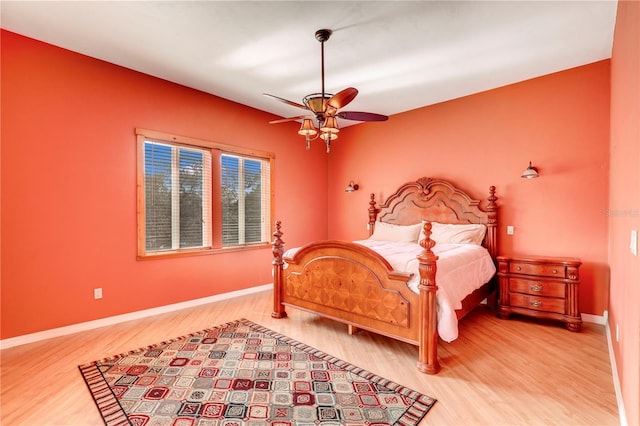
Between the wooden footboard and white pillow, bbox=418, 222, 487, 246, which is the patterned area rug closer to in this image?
the wooden footboard

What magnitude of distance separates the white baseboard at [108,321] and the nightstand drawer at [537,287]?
354 centimetres

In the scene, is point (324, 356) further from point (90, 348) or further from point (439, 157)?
point (439, 157)

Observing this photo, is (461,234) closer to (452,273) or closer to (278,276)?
(452,273)

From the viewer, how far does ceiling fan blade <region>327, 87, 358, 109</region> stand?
7.98 feet

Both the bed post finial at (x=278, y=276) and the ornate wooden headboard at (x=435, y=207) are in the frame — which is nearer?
the bed post finial at (x=278, y=276)

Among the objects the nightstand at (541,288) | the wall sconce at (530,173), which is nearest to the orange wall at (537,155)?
the wall sconce at (530,173)

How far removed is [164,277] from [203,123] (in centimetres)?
208

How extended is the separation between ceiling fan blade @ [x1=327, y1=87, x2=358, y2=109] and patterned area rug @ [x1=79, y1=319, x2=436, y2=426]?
2.14 m

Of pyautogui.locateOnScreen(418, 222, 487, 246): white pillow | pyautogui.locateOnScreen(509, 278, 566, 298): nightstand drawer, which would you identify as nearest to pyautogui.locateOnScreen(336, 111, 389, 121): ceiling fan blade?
pyautogui.locateOnScreen(418, 222, 487, 246): white pillow

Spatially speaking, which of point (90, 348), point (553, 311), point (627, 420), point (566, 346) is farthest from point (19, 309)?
point (553, 311)

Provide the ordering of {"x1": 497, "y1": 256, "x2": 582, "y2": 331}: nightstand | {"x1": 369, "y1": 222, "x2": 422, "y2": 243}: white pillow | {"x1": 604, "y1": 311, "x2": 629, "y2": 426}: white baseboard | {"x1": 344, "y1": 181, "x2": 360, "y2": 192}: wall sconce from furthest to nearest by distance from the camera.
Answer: {"x1": 344, "y1": 181, "x2": 360, "y2": 192}: wall sconce, {"x1": 369, "y1": 222, "x2": 422, "y2": 243}: white pillow, {"x1": 497, "y1": 256, "x2": 582, "y2": 331}: nightstand, {"x1": 604, "y1": 311, "x2": 629, "y2": 426}: white baseboard

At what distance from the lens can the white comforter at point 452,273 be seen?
2.44 meters

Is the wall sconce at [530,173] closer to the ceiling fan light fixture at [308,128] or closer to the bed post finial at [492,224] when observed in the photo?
the bed post finial at [492,224]

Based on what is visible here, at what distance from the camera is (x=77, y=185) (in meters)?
3.19
